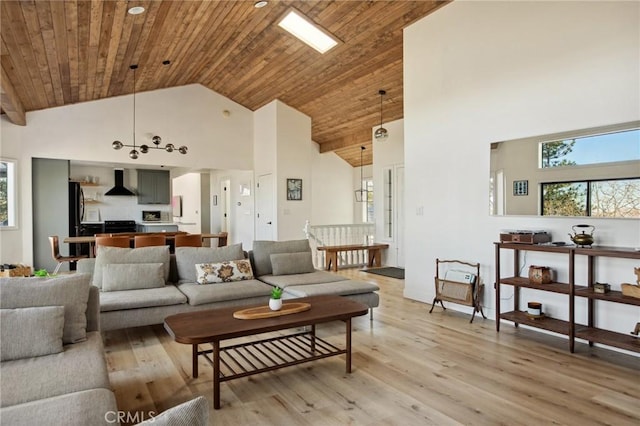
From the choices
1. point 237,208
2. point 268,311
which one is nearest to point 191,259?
point 268,311

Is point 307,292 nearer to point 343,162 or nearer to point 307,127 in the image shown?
point 307,127

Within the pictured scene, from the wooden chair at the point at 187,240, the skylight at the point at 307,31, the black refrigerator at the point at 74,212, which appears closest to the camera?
the skylight at the point at 307,31

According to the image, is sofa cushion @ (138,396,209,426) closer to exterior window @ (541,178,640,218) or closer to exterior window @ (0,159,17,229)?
exterior window @ (541,178,640,218)

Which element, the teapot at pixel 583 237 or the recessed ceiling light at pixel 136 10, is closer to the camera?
the teapot at pixel 583 237

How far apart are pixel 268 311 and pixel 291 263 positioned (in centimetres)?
181

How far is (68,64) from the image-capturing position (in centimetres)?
514

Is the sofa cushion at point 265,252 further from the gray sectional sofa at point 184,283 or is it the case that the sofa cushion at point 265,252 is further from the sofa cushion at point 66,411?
the sofa cushion at point 66,411

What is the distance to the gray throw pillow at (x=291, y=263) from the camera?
15.2 feet

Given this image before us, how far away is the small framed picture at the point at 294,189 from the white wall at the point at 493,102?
3420mm

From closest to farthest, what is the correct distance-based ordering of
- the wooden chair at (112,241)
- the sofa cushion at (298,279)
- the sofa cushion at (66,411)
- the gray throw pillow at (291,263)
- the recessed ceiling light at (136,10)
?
the sofa cushion at (66,411) → the recessed ceiling light at (136,10) → the sofa cushion at (298,279) → the gray throw pillow at (291,263) → the wooden chair at (112,241)

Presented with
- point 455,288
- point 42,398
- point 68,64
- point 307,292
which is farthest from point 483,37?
point 68,64

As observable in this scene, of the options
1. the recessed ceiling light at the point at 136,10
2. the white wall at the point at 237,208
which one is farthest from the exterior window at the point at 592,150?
the white wall at the point at 237,208

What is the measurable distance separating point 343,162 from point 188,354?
819 centimetres

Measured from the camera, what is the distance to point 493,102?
13.7ft
